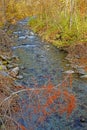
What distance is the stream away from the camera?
8094 mm

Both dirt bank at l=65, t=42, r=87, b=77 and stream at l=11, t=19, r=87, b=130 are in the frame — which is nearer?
stream at l=11, t=19, r=87, b=130

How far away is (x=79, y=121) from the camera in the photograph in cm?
828

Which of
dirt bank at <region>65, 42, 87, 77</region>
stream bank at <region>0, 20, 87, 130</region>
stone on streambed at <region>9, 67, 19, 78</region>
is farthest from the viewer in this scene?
dirt bank at <region>65, 42, 87, 77</region>

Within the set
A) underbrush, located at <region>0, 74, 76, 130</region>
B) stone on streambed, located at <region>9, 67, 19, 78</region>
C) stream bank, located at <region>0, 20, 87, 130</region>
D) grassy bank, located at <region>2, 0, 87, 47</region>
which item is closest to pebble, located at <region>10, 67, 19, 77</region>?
stone on streambed, located at <region>9, 67, 19, 78</region>

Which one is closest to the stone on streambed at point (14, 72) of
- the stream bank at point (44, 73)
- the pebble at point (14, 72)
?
the pebble at point (14, 72)

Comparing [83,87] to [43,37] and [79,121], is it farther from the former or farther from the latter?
[43,37]

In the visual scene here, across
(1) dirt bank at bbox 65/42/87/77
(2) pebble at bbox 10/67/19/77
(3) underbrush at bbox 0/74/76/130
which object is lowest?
(1) dirt bank at bbox 65/42/87/77

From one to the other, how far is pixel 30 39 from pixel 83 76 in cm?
855

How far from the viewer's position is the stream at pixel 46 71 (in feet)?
26.6

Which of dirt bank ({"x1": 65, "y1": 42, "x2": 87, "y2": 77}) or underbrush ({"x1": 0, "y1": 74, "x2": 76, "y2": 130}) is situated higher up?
underbrush ({"x1": 0, "y1": 74, "x2": 76, "y2": 130})

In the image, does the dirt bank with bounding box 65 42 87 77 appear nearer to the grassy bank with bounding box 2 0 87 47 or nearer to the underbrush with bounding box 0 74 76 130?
the grassy bank with bounding box 2 0 87 47

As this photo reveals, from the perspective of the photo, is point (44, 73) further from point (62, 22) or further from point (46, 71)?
point (62, 22)

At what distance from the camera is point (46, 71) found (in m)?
12.9

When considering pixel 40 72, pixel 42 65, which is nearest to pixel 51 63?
pixel 42 65
